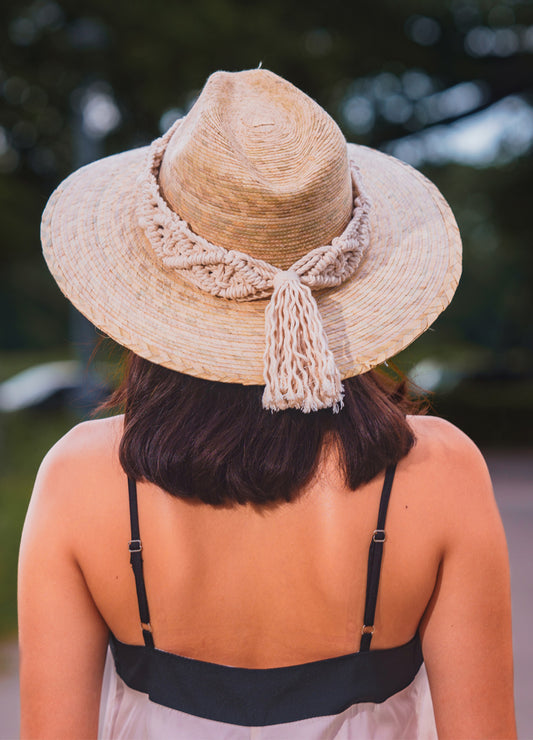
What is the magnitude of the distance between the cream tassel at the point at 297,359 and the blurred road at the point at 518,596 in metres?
2.91

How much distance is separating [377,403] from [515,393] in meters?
14.0

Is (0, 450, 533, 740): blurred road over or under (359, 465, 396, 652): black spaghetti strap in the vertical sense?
under

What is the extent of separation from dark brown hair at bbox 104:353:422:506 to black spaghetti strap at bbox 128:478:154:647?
4 cm

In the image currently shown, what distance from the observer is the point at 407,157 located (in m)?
9.16

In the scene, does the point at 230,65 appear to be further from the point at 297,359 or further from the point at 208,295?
the point at 297,359

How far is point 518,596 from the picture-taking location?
17.0 feet

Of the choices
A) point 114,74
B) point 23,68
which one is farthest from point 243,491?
point 23,68

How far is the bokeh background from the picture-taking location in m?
6.30

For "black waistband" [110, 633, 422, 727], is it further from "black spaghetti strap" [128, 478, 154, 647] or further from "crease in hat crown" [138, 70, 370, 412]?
"crease in hat crown" [138, 70, 370, 412]

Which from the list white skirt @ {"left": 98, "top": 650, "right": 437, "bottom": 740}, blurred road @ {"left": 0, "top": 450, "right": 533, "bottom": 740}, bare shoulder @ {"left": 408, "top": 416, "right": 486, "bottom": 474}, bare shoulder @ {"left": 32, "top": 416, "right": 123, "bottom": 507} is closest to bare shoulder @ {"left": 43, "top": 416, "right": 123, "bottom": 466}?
bare shoulder @ {"left": 32, "top": 416, "right": 123, "bottom": 507}

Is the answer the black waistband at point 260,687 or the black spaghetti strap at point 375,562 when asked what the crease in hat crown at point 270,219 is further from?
the black waistband at point 260,687

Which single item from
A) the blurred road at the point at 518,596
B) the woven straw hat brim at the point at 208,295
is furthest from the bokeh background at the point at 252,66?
the woven straw hat brim at the point at 208,295

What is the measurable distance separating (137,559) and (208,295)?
1.65 feet

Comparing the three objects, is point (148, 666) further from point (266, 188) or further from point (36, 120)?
point (36, 120)
